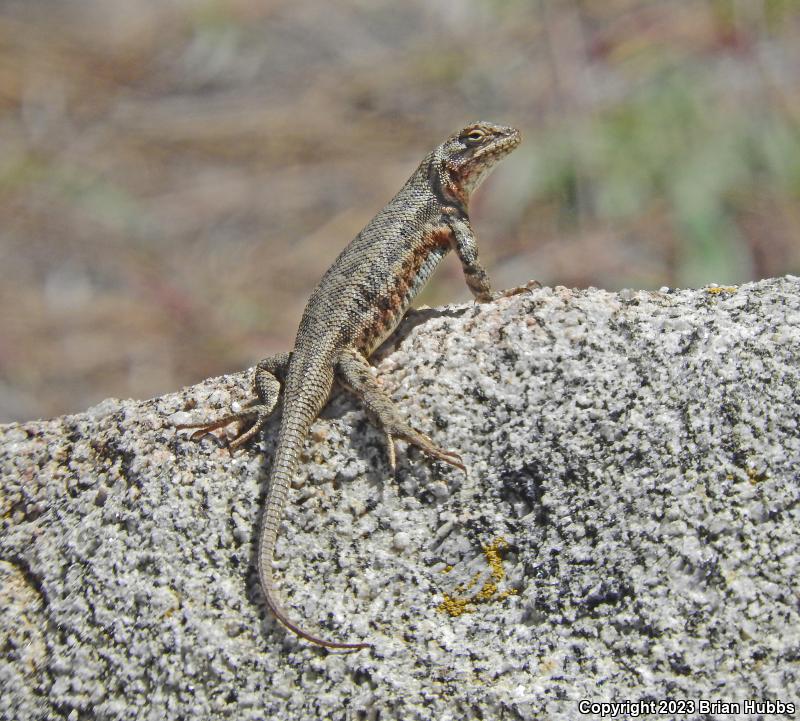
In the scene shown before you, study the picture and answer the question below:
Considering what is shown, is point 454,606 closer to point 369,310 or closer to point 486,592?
point 486,592

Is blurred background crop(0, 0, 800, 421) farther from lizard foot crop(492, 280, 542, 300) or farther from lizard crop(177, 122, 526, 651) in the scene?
lizard foot crop(492, 280, 542, 300)

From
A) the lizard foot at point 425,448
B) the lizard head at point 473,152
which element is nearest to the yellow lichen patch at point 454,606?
the lizard foot at point 425,448

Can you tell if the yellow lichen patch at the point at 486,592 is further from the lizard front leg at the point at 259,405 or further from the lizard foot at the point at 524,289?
the lizard foot at the point at 524,289

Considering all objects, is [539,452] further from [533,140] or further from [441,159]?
[533,140]

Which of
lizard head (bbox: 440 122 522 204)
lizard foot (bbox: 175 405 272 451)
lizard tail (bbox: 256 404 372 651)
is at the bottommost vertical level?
lizard tail (bbox: 256 404 372 651)

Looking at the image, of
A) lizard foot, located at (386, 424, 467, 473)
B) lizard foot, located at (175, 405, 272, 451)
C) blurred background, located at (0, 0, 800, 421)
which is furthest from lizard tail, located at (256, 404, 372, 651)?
blurred background, located at (0, 0, 800, 421)

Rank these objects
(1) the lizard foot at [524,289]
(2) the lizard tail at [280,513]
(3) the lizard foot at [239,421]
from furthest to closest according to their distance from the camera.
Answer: (1) the lizard foot at [524,289] < (3) the lizard foot at [239,421] < (2) the lizard tail at [280,513]
